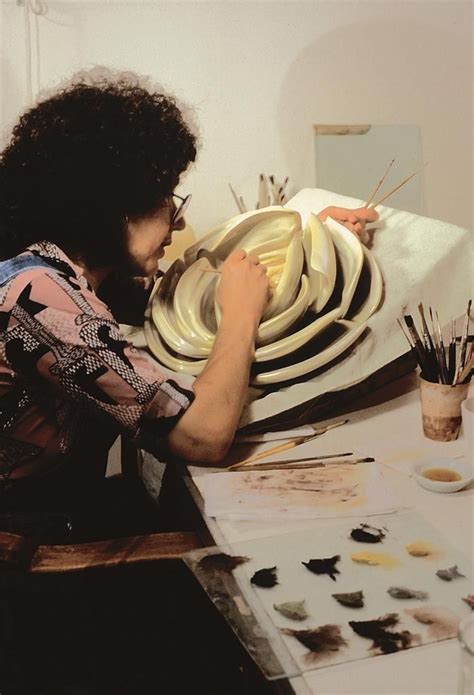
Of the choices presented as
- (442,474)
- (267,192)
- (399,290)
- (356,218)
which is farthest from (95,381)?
(267,192)

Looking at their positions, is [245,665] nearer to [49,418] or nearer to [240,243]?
[49,418]

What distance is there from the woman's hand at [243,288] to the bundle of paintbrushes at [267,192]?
0.82 meters

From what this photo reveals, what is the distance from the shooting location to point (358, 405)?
146cm

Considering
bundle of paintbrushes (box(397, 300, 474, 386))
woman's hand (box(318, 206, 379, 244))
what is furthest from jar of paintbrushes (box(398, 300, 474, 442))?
woman's hand (box(318, 206, 379, 244))

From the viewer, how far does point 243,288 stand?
1.44 meters

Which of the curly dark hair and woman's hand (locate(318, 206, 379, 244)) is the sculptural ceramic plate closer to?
woman's hand (locate(318, 206, 379, 244))

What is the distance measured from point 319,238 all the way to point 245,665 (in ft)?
2.93

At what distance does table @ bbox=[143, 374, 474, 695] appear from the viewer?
69 cm

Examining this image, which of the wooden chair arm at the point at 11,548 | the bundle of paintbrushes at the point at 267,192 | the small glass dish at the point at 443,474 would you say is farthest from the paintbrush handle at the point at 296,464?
the bundle of paintbrushes at the point at 267,192

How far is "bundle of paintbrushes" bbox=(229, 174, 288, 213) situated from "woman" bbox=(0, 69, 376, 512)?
2.79 ft

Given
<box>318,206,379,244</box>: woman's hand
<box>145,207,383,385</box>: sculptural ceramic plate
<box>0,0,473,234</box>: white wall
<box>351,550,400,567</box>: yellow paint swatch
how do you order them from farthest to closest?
<box>0,0,473,234</box>: white wall
<box>318,206,379,244</box>: woman's hand
<box>145,207,383,385</box>: sculptural ceramic plate
<box>351,550,400,567</box>: yellow paint swatch

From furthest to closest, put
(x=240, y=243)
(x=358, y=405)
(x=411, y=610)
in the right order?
(x=240, y=243), (x=358, y=405), (x=411, y=610)

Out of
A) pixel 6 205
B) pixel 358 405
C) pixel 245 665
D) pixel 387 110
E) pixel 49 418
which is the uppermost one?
pixel 387 110

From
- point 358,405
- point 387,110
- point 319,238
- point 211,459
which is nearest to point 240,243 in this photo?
point 319,238
